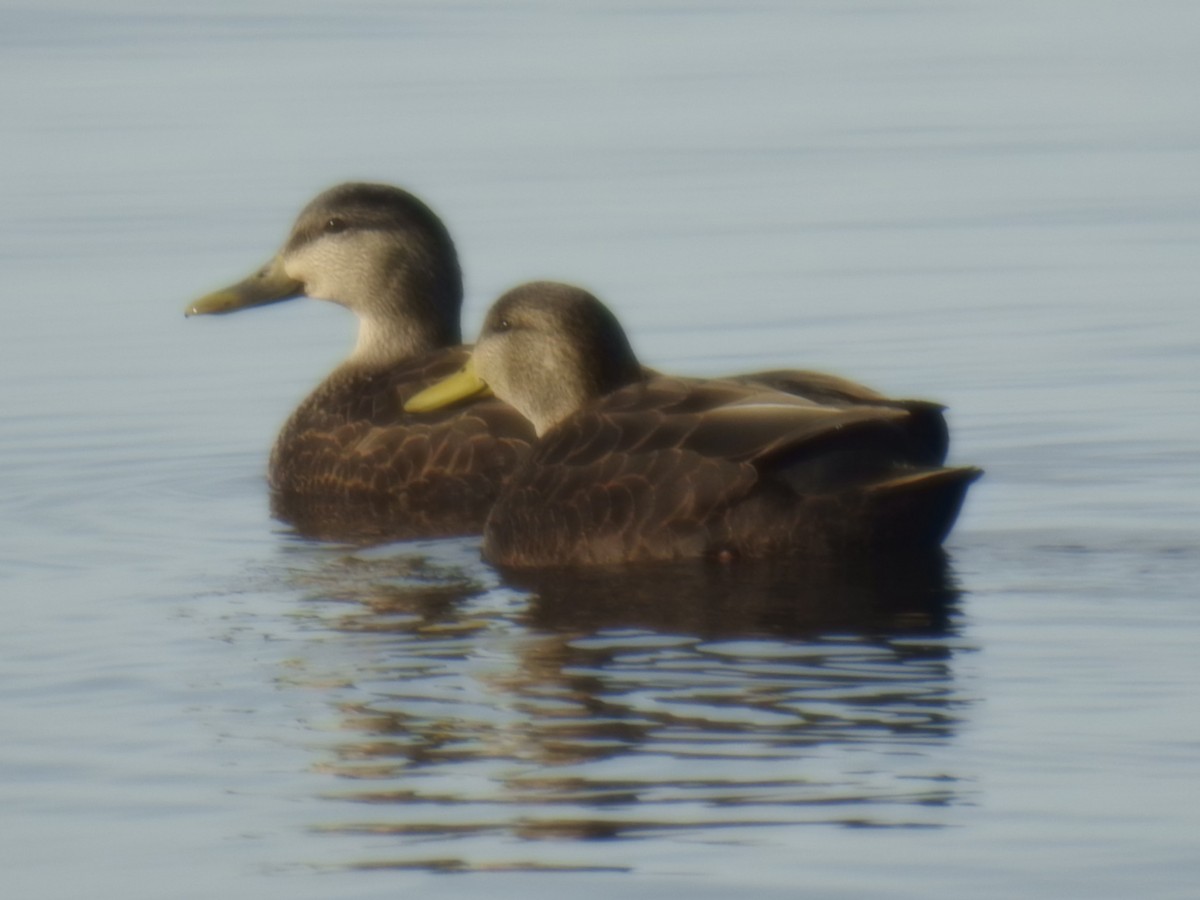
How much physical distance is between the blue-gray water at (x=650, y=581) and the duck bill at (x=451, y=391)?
77 cm

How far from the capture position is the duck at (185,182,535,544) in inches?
449

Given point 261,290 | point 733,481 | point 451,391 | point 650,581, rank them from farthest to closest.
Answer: point 261,290
point 451,391
point 650,581
point 733,481

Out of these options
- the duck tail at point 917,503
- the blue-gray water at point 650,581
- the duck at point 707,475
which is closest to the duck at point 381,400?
the blue-gray water at point 650,581

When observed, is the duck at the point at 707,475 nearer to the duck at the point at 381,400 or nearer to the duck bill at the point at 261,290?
the duck at the point at 381,400

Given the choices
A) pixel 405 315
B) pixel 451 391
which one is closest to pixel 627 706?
pixel 451 391

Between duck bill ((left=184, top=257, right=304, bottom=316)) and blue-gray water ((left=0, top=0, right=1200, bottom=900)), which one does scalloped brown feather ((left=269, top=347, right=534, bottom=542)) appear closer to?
blue-gray water ((left=0, top=0, right=1200, bottom=900))

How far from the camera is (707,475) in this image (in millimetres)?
9547

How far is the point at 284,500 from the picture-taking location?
1198cm

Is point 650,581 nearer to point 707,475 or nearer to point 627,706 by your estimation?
point 707,475

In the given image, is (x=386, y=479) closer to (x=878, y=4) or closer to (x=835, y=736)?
(x=835, y=736)

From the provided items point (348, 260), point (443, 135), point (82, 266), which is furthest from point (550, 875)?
point (443, 135)

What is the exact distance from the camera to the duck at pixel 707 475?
372 inches

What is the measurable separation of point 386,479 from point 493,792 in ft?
15.2

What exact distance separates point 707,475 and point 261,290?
4.40 metres
